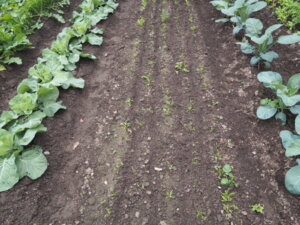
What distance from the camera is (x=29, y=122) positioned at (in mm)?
2633

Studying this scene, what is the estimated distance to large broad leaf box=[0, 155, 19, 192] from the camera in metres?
2.26

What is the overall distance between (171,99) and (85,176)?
152cm

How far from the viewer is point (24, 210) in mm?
2207

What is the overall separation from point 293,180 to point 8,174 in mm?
2653

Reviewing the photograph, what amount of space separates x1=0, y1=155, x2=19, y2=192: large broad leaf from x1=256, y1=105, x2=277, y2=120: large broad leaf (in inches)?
104

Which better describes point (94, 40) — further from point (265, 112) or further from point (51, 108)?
point (265, 112)

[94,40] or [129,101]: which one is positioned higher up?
[94,40]

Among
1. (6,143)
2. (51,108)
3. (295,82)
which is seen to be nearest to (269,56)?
(295,82)

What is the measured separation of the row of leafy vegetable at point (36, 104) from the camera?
2.40m

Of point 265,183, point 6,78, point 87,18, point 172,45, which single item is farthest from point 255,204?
point 87,18

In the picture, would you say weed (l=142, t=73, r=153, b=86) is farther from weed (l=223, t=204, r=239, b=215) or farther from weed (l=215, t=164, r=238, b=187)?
weed (l=223, t=204, r=239, b=215)

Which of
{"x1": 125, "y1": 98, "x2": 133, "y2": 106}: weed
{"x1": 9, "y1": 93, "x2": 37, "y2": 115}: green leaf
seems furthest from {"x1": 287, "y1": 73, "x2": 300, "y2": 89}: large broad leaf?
{"x1": 9, "y1": 93, "x2": 37, "y2": 115}: green leaf

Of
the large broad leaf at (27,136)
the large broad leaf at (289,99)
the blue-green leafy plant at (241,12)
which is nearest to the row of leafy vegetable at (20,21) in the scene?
the large broad leaf at (27,136)

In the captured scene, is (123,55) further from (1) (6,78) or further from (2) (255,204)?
Result: (2) (255,204)
